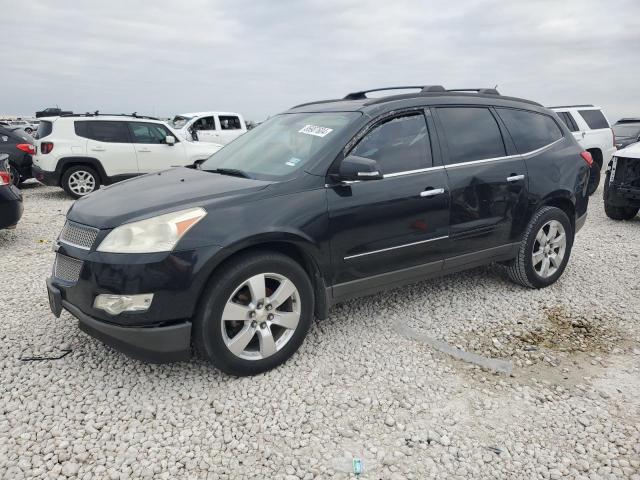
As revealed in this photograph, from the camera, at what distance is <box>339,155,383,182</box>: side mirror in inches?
124

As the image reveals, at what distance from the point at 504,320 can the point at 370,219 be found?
1.59 m

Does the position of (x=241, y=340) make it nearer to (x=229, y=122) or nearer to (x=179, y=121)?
(x=229, y=122)

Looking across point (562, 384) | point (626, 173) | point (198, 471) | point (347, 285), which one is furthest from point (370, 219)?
point (626, 173)

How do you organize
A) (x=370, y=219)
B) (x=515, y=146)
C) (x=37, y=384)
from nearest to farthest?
(x=37, y=384) < (x=370, y=219) < (x=515, y=146)

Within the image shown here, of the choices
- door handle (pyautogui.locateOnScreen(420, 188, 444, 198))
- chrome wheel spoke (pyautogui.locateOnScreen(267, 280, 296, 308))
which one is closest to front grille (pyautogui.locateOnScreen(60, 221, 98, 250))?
chrome wheel spoke (pyautogui.locateOnScreen(267, 280, 296, 308))

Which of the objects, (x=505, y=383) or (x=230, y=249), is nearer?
(x=230, y=249)

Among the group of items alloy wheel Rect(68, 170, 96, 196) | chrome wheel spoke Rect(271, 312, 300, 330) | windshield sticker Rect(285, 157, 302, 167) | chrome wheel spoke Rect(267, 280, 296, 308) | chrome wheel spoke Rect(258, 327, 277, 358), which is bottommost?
chrome wheel spoke Rect(258, 327, 277, 358)

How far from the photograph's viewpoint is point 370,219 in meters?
3.40

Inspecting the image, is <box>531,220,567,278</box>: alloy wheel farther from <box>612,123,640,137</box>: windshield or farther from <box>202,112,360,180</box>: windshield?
<box>612,123,640,137</box>: windshield

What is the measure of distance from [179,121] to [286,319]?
44.9 feet

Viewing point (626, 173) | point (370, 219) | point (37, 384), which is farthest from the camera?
point (626, 173)

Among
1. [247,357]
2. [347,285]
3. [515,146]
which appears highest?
[515,146]

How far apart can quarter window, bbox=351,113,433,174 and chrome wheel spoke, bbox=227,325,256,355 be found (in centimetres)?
141

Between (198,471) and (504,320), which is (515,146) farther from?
(198,471)
